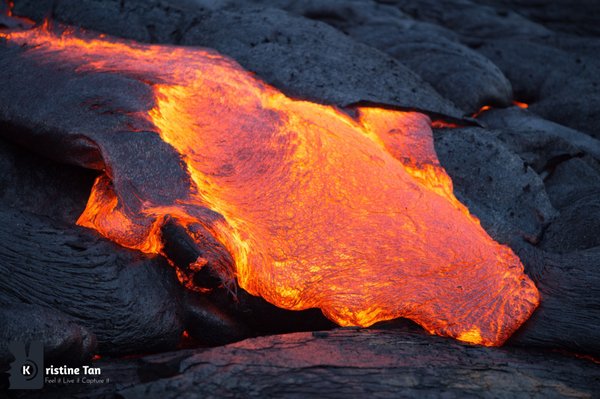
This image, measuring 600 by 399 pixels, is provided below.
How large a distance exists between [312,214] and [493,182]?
61.3 inches

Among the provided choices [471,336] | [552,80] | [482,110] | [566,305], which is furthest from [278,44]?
[552,80]

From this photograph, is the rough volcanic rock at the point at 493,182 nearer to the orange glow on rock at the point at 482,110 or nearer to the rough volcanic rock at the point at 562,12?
the orange glow on rock at the point at 482,110

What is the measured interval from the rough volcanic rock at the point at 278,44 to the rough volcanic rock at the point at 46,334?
82.5 inches

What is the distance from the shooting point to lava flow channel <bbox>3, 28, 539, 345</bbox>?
248 centimetres

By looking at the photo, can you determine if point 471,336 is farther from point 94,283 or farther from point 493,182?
point 94,283

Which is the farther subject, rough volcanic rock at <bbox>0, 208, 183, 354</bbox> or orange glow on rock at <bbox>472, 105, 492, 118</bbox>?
orange glow on rock at <bbox>472, 105, 492, 118</bbox>

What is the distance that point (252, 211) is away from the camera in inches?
103

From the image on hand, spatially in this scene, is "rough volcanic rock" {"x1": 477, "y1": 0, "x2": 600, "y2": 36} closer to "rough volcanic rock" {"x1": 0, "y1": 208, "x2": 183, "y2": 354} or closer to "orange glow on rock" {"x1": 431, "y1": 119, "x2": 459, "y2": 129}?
"orange glow on rock" {"x1": 431, "y1": 119, "x2": 459, "y2": 129}

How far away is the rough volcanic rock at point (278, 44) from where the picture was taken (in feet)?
11.8

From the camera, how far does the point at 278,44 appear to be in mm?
3828

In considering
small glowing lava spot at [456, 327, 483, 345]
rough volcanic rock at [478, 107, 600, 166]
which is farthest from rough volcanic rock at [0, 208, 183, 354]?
rough volcanic rock at [478, 107, 600, 166]

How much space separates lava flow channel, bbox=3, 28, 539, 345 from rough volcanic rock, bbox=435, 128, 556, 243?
289mm

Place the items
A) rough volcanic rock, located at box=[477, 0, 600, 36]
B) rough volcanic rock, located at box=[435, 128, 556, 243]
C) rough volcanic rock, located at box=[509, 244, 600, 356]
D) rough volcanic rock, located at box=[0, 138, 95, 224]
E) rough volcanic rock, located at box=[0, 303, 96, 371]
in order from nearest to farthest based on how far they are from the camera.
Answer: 1. rough volcanic rock, located at box=[0, 303, 96, 371]
2. rough volcanic rock, located at box=[509, 244, 600, 356]
3. rough volcanic rock, located at box=[0, 138, 95, 224]
4. rough volcanic rock, located at box=[435, 128, 556, 243]
5. rough volcanic rock, located at box=[477, 0, 600, 36]

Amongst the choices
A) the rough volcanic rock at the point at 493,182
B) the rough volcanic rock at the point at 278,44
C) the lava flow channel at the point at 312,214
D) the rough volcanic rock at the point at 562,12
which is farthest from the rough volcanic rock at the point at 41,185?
the rough volcanic rock at the point at 562,12
